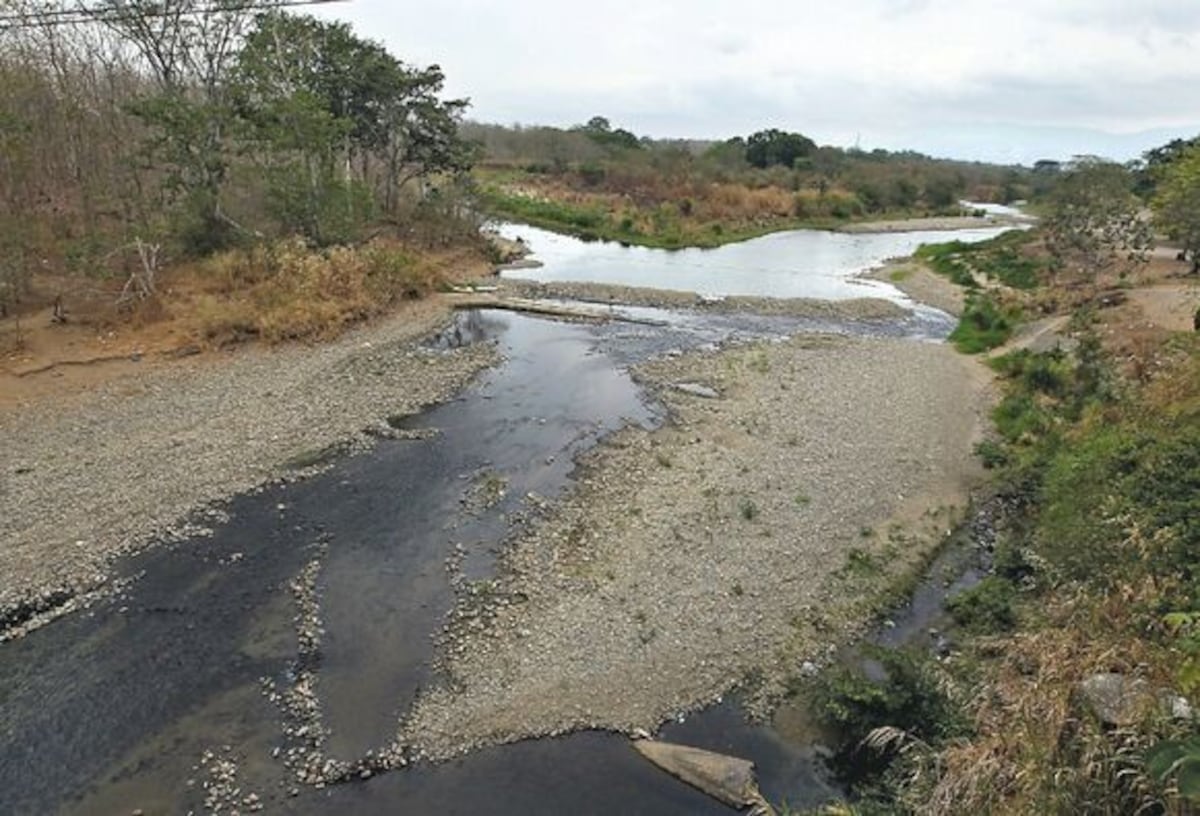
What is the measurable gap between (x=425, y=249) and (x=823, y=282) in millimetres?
22601

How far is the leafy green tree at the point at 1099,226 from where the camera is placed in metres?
36.7

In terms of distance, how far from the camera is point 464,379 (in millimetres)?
24844

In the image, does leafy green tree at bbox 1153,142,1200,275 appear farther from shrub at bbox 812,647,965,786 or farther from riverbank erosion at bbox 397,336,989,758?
shrub at bbox 812,647,965,786

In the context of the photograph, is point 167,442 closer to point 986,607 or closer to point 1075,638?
Result: point 986,607

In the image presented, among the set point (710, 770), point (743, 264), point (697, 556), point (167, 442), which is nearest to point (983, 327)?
point (743, 264)

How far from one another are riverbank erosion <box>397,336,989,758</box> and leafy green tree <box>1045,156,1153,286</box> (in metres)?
18.7

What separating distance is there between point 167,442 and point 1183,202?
36111 millimetres

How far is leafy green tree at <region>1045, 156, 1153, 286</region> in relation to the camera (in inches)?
1444

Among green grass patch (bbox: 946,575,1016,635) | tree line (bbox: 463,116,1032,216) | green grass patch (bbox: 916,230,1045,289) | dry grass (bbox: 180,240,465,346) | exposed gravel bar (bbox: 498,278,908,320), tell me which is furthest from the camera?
tree line (bbox: 463,116,1032,216)

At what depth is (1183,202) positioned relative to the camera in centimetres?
3119

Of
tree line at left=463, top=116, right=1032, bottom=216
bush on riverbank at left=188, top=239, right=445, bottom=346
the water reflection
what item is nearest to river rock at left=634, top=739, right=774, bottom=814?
bush on riverbank at left=188, top=239, right=445, bottom=346

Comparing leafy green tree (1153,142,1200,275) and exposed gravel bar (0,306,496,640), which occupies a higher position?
leafy green tree (1153,142,1200,275)

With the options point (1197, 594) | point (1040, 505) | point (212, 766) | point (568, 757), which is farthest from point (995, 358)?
point (212, 766)

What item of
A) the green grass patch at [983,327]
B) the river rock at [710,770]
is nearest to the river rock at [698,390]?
the green grass patch at [983,327]
